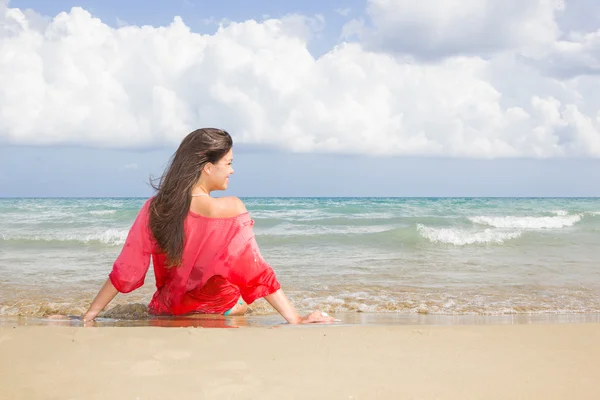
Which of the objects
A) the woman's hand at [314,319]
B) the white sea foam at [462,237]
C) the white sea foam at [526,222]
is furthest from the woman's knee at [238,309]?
the white sea foam at [526,222]

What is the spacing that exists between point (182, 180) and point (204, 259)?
1.96 ft

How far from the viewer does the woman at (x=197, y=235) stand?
396 cm

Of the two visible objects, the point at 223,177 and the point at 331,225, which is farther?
the point at 331,225

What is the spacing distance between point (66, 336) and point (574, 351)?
2.77 meters

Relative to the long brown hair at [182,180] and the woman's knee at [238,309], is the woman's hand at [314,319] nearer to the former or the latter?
the woman's knee at [238,309]

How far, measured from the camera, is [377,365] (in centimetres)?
289

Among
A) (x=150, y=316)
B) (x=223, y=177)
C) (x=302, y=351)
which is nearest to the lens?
(x=302, y=351)

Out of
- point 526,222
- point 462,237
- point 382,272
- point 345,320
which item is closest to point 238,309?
point 345,320

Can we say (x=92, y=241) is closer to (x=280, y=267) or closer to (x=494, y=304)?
(x=280, y=267)

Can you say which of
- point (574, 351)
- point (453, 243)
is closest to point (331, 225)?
point (453, 243)

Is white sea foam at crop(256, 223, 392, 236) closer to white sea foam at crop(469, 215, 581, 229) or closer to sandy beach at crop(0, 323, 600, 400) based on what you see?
white sea foam at crop(469, 215, 581, 229)

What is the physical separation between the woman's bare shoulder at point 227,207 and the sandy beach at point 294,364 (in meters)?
0.88

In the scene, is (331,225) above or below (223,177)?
below

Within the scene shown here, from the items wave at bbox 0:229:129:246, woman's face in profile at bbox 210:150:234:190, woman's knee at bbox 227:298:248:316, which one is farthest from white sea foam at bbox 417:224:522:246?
woman's face in profile at bbox 210:150:234:190
